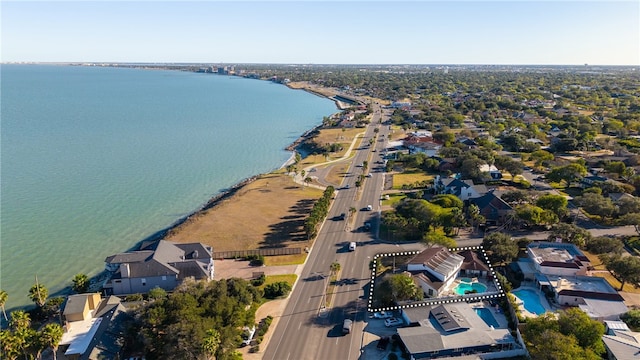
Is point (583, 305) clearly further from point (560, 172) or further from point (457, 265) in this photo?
point (560, 172)

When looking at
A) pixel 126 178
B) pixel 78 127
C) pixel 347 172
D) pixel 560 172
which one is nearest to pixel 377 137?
pixel 347 172

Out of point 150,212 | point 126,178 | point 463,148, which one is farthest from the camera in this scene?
point 463,148

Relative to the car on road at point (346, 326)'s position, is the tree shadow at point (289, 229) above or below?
above

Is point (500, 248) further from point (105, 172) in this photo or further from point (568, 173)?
point (105, 172)

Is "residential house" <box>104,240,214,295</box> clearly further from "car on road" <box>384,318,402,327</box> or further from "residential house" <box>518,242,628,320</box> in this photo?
"residential house" <box>518,242,628,320</box>

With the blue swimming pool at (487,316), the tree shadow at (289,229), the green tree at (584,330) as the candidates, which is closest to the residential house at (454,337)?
the blue swimming pool at (487,316)

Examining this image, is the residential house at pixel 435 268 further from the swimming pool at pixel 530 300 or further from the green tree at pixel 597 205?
the green tree at pixel 597 205
